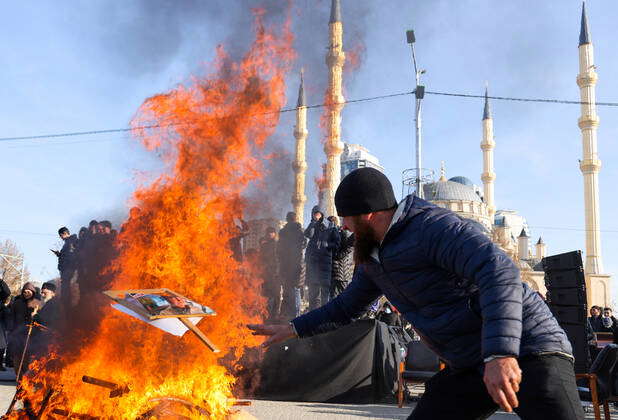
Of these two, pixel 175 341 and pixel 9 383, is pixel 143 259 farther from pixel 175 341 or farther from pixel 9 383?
pixel 9 383

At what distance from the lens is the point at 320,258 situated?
10.9 meters

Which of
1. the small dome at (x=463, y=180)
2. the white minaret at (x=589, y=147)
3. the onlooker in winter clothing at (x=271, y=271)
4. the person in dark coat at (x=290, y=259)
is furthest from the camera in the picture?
the small dome at (x=463, y=180)

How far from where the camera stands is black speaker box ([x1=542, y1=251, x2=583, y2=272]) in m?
6.34

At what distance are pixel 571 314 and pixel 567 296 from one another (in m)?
0.21

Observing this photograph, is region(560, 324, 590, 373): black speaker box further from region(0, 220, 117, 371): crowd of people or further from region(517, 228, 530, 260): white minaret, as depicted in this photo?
region(517, 228, 530, 260): white minaret

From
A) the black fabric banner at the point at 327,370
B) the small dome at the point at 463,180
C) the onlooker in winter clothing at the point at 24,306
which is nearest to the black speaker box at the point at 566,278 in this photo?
the black fabric banner at the point at 327,370

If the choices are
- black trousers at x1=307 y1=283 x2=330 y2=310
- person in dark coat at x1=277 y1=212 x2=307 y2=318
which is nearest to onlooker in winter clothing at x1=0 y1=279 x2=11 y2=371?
person in dark coat at x1=277 y1=212 x2=307 y2=318

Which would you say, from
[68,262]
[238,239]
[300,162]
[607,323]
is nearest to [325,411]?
[238,239]

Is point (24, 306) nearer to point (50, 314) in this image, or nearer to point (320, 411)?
point (50, 314)

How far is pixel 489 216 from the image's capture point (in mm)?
81688

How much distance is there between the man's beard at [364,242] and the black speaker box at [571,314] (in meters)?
4.63

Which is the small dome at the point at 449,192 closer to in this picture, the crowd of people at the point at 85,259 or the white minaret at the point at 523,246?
the white minaret at the point at 523,246

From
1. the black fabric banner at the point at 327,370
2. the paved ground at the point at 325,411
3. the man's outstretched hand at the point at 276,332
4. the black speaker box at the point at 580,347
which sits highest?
the man's outstretched hand at the point at 276,332

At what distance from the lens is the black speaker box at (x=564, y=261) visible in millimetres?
6340
